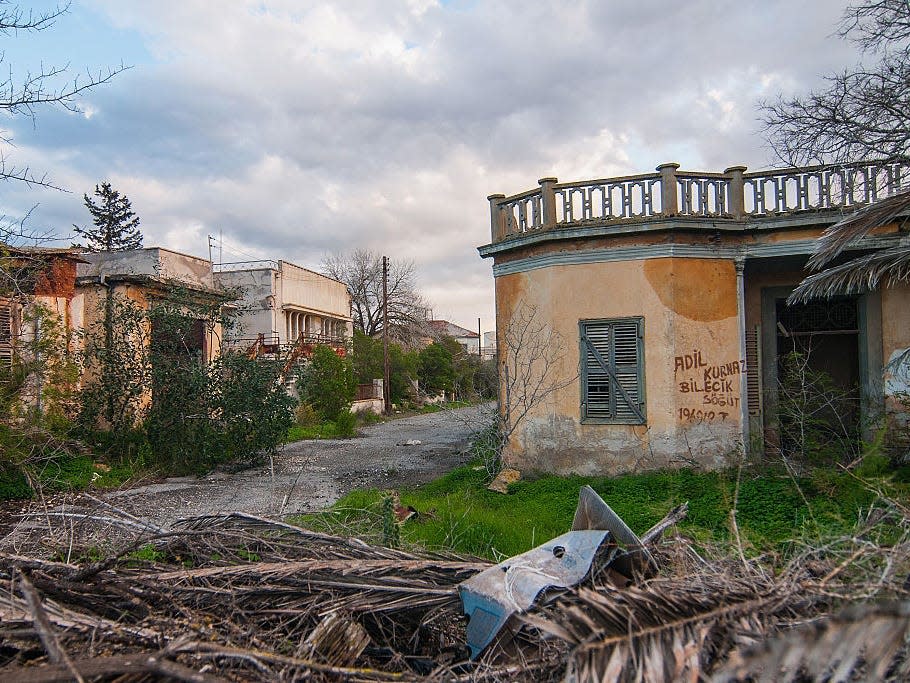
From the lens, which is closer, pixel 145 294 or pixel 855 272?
pixel 855 272

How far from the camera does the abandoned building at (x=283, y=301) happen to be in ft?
102

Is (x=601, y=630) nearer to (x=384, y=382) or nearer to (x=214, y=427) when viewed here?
(x=214, y=427)

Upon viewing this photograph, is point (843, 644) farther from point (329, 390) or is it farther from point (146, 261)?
point (146, 261)

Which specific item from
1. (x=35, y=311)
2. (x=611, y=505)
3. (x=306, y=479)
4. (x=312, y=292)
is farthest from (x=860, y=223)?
(x=312, y=292)

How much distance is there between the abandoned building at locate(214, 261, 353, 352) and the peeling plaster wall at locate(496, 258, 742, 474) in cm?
2093

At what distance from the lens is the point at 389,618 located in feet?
11.1

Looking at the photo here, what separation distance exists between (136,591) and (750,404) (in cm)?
1011

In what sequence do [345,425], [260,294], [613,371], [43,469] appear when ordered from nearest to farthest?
[43,469]
[613,371]
[345,425]
[260,294]

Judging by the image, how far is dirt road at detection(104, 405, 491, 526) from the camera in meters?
9.30

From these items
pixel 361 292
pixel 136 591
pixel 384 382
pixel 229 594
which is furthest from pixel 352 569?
pixel 361 292

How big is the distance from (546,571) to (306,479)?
9.22 m

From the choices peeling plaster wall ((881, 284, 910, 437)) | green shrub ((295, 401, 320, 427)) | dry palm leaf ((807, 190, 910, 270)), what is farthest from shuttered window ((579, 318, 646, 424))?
green shrub ((295, 401, 320, 427))

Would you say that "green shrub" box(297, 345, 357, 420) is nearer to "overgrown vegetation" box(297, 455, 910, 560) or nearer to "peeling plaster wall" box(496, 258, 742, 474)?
"overgrown vegetation" box(297, 455, 910, 560)

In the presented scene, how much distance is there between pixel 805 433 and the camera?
A: 1001 centimetres
